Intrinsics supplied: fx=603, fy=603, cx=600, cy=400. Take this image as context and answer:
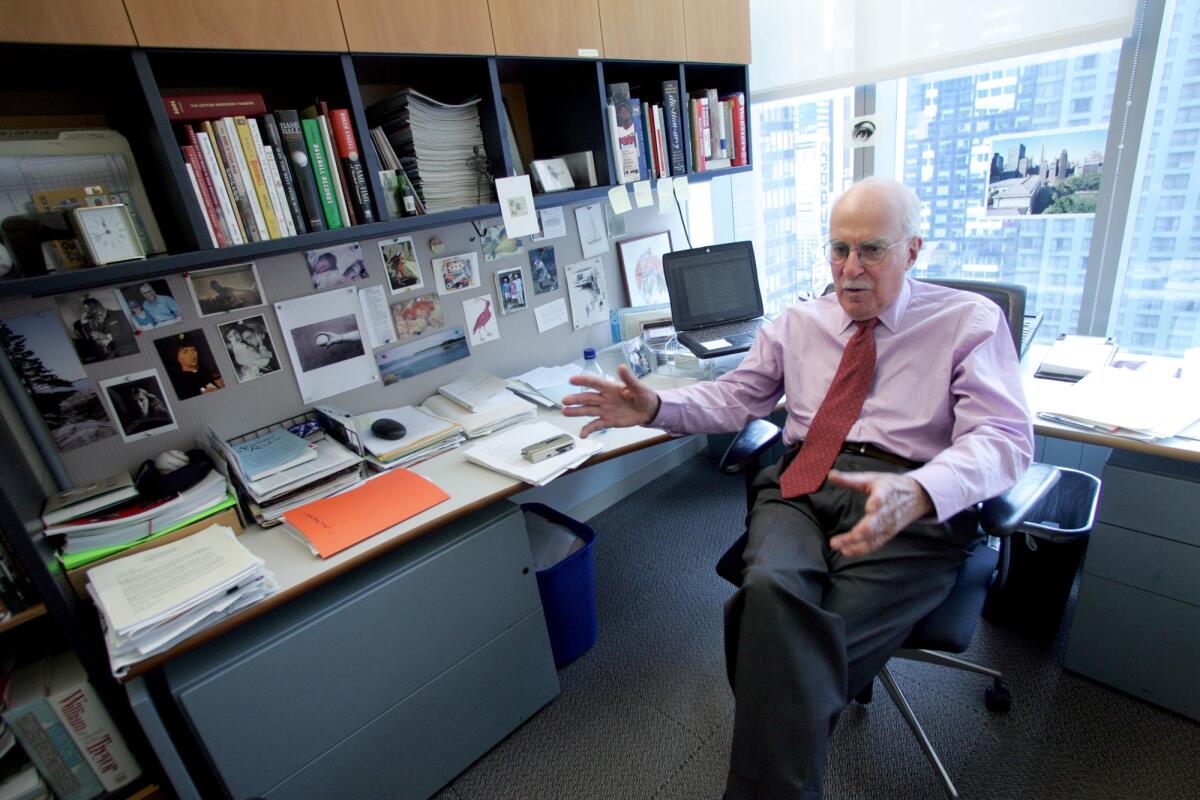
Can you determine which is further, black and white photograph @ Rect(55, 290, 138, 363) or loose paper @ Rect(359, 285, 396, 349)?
A: loose paper @ Rect(359, 285, 396, 349)

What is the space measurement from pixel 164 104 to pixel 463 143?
2.40ft

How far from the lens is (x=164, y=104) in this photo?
1206mm

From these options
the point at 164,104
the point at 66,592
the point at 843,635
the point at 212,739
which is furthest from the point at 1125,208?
the point at 66,592

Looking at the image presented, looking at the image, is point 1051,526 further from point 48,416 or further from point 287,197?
point 48,416

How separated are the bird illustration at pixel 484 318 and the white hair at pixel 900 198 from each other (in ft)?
3.90

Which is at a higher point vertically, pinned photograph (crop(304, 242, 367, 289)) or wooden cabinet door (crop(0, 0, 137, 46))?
wooden cabinet door (crop(0, 0, 137, 46))

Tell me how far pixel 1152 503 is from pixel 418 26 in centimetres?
209

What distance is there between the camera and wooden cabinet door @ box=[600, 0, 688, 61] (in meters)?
1.86

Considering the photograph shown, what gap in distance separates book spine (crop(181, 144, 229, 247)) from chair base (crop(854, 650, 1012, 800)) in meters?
1.77

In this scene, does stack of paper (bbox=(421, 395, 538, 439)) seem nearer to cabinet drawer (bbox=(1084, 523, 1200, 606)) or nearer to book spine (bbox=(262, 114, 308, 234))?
book spine (bbox=(262, 114, 308, 234))

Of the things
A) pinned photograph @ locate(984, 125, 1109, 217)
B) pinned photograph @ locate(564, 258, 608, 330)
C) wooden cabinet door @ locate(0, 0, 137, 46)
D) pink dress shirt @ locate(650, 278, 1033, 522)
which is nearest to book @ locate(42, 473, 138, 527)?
wooden cabinet door @ locate(0, 0, 137, 46)

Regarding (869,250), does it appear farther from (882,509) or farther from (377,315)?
(377,315)

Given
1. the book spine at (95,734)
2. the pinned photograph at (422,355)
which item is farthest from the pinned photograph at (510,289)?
the book spine at (95,734)

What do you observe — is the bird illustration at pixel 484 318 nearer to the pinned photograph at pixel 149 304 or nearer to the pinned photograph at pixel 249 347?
the pinned photograph at pixel 249 347
